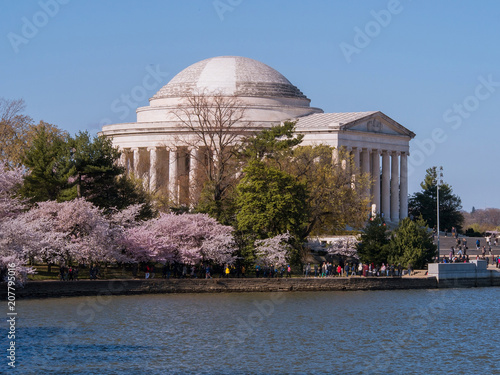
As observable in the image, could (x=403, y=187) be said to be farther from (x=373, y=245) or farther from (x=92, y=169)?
(x=92, y=169)

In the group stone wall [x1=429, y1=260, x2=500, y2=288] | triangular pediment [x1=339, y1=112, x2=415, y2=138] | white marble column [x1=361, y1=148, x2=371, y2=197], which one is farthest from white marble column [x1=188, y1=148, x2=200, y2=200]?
stone wall [x1=429, y1=260, x2=500, y2=288]

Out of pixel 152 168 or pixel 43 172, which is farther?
pixel 152 168

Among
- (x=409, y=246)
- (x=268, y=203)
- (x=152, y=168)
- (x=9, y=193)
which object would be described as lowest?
(x=409, y=246)

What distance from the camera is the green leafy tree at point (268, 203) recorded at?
282 feet

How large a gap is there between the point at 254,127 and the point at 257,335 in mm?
63671

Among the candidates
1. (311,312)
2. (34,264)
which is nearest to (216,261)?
(34,264)

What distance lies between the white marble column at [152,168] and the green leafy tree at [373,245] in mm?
32331

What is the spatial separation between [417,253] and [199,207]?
651 inches

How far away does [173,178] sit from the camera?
127m

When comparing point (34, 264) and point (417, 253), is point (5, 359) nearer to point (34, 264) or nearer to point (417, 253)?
point (34, 264)

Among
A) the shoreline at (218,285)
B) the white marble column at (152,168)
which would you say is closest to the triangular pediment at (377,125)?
the white marble column at (152,168)

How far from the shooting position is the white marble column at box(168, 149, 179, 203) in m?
114

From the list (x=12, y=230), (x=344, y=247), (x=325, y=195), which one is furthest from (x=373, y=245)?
(x=12, y=230)

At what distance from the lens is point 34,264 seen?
274 ft
